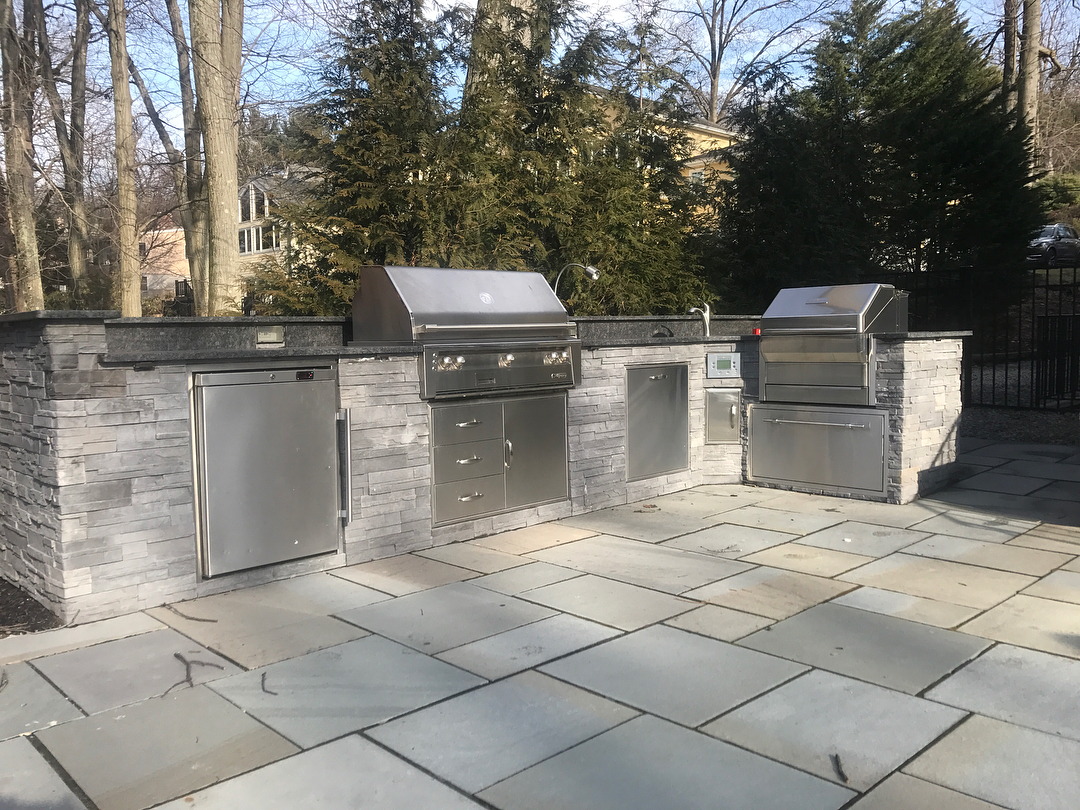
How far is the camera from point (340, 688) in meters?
3.24

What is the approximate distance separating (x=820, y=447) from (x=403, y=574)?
3490mm

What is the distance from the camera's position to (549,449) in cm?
591

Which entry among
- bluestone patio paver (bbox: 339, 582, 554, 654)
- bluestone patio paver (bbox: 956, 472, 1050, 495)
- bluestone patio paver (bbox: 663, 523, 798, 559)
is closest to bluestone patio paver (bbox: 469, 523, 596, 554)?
bluestone patio paver (bbox: 663, 523, 798, 559)

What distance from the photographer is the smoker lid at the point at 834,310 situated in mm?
6422

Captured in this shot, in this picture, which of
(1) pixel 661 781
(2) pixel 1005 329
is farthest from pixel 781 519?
(2) pixel 1005 329

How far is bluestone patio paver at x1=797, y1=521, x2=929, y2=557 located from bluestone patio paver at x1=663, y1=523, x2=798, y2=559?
20 centimetres

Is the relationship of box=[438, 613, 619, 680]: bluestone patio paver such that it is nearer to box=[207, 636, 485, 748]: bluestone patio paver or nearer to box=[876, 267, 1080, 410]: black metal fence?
box=[207, 636, 485, 748]: bluestone patio paver

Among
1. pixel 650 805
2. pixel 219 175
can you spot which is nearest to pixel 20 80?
pixel 219 175

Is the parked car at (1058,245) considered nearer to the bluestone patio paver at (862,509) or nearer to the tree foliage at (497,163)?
the tree foliage at (497,163)

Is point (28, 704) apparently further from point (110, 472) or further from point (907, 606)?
point (907, 606)

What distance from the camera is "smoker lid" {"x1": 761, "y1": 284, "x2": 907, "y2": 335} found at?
6422 millimetres

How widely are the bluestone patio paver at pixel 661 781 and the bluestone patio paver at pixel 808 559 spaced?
216 cm

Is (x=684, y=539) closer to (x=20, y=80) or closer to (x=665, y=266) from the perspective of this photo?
(x=665, y=266)

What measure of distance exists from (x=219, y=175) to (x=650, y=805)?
33.3ft
